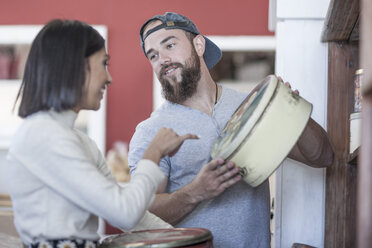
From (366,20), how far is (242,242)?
3.53 feet

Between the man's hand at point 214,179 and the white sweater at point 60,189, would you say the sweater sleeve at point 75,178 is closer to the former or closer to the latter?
the white sweater at point 60,189

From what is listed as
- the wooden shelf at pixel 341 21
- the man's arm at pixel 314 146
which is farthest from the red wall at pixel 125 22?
the man's arm at pixel 314 146

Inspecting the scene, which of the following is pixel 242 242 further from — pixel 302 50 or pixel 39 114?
pixel 39 114

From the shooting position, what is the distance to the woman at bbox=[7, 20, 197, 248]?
0.91 m

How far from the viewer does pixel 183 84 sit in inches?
67.1

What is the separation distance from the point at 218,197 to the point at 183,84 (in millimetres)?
389

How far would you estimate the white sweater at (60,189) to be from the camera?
907 millimetres

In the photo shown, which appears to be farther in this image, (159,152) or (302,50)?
(302,50)

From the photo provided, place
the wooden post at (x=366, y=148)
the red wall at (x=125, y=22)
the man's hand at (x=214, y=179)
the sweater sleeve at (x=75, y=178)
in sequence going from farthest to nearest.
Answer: the red wall at (x=125, y=22) < the man's hand at (x=214, y=179) < the sweater sleeve at (x=75, y=178) < the wooden post at (x=366, y=148)

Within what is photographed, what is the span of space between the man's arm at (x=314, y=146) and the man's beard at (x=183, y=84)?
0.40 metres

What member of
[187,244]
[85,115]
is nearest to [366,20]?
[187,244]

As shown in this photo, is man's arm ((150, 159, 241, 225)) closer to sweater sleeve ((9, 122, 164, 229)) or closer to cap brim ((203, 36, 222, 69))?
sweater sleeve ((9, 122, 164, 229))

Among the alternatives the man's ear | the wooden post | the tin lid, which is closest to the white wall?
the man's ear

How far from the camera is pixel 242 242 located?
5.09 feet
